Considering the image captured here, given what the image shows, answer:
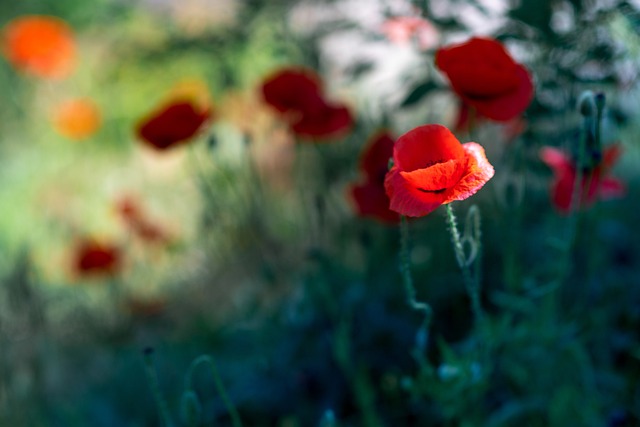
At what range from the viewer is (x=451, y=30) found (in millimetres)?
1785

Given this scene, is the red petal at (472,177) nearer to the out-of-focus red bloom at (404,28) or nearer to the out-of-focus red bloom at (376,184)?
the out-of-focus red bloom at (376,184)

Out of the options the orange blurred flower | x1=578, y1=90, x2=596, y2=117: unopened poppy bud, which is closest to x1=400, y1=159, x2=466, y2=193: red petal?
x1=578, y1=90, x2=596, y2=117: unopened poppy bud

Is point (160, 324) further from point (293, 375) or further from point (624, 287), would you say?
point (624, 287)

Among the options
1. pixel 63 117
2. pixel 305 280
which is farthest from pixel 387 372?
pixel 63 117

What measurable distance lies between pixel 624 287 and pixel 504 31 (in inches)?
25.2

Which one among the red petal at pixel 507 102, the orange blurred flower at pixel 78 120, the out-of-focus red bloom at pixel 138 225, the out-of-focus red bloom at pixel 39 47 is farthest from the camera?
the out-of-focus red bloom at pixel 39 47

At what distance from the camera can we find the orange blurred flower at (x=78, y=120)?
12.2 ft

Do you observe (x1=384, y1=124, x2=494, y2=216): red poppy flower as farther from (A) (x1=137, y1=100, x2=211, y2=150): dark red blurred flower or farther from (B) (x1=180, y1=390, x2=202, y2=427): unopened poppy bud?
(A) (x1=137, y1=100, x2=211, y2=150): dark red blurred flower

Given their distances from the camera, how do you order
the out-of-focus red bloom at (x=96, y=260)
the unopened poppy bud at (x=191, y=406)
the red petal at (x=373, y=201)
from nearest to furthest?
1. the unopened poppy bud at (x=191, y=406)
2. the red petal at (x=373, y=201)
3. the out-of-focus red bloom at (x=96, y=260)

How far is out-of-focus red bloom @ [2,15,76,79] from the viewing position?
3.82 meters

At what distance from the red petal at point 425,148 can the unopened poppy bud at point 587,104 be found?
→ 0.26 meters

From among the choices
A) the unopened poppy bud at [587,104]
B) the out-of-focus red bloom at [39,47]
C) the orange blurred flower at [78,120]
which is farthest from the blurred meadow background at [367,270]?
A: the out-of-focus red bloom at [39,47]

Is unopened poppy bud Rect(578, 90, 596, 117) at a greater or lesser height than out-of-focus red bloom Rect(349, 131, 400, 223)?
greater

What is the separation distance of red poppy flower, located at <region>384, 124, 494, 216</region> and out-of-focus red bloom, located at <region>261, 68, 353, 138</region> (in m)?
0.77
